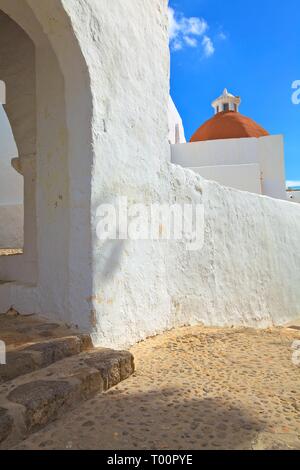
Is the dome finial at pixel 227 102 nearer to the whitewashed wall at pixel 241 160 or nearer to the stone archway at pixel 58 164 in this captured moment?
the whitewashed wall at pixel 241 160

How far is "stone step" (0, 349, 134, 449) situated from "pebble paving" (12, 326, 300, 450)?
4 centimetres

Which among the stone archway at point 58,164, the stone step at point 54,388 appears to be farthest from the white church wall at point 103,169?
the stone step at point 54,388

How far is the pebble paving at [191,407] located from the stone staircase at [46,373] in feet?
0.17

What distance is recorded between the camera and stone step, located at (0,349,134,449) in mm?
1467

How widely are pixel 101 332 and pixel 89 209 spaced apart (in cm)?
80

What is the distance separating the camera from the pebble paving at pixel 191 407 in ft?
4.85

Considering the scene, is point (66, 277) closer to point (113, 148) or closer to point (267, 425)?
point (113, 148)

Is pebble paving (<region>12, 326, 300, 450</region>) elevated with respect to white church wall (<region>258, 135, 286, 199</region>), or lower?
lower

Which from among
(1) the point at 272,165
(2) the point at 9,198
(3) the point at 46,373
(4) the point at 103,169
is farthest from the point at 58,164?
(1) the point at 272,165

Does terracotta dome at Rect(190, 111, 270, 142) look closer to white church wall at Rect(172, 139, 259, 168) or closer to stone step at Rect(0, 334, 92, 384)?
white church wall at Rect(172, 139, 259, 168)

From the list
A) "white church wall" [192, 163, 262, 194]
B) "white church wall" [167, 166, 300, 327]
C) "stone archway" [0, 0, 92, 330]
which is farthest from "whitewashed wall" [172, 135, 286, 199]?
"stone archway" [0, 0, 92, 330]

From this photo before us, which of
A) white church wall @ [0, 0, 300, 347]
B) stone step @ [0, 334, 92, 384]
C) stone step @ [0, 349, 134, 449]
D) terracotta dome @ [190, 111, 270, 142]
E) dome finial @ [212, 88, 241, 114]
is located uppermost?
dome finial @ [212, 88, 241, 114]

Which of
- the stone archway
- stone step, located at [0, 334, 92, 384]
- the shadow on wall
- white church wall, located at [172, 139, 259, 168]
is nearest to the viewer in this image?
stone step, located at [0, 334, 92, 384]

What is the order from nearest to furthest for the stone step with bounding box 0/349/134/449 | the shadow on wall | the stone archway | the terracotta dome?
1. the stone step with bounding box 0/349/134/449
2. the stone archway
3. the shadow on wall
4. the terracotta dome
